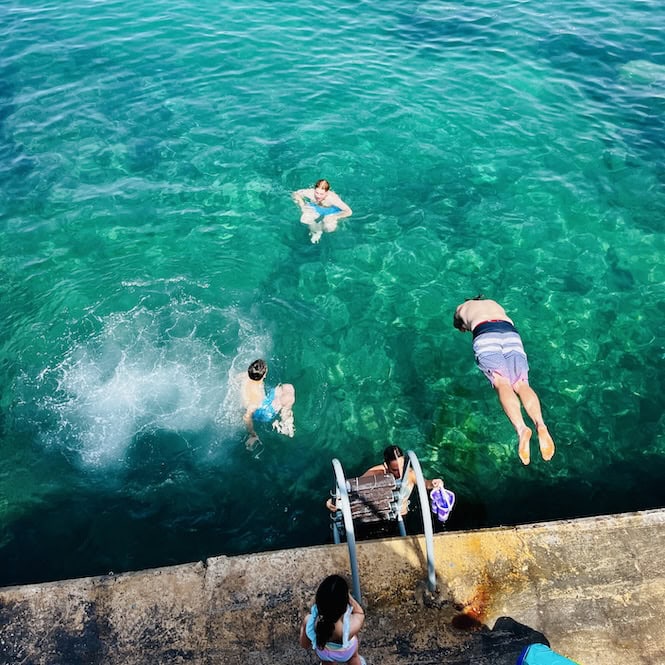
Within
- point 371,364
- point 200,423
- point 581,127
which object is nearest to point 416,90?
point 581,127

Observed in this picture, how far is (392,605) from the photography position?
5133mm

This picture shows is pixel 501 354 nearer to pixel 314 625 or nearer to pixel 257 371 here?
pixel 257 371

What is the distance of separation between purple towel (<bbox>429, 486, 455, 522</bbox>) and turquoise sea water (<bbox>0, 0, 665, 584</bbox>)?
80 centimetres

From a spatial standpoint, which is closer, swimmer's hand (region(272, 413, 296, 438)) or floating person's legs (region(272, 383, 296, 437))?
floating person's legs (region(272, 383, 296, 437))

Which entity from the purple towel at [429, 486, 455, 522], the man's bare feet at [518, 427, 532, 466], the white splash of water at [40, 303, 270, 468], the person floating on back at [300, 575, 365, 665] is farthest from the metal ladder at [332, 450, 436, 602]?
the white splash of water at [40, 303, 270, 468]

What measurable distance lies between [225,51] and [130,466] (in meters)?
15.9

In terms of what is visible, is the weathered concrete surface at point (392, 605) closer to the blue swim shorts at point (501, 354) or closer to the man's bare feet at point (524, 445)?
the man's bare feet at point (524, 445)

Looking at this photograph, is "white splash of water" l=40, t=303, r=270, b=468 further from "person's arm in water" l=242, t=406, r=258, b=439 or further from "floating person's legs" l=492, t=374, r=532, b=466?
"floating person's legs" l=492, t=374, r=532, b=466

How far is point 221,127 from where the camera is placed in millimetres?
14117

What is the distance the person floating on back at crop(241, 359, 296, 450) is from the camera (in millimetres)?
7531

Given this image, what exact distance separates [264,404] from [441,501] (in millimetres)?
3010

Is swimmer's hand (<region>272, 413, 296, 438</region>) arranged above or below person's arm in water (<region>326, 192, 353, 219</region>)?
below

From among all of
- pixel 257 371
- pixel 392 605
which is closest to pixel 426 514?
pixel 392 605

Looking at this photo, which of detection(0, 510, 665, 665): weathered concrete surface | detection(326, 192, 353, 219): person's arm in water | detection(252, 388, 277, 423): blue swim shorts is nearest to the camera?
detection(0, 510, 665, 665): weathered concrete surface
